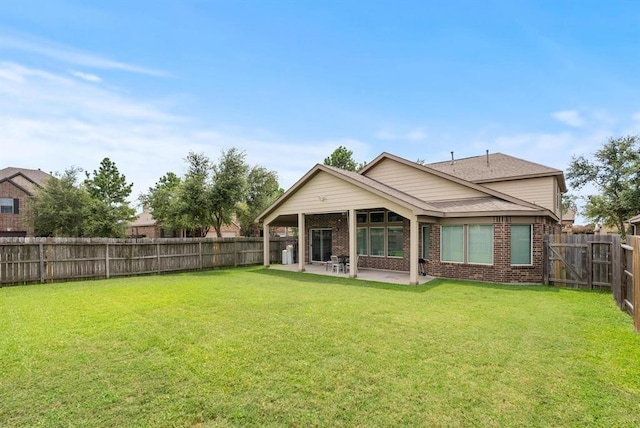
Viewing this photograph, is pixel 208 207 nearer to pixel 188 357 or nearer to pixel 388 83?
pixel 388 83

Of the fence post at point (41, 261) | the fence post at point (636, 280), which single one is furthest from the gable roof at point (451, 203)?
the fence post at point (41, 261)

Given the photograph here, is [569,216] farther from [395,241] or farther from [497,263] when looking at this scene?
[497,263]

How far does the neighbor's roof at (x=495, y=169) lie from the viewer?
14.5 metres

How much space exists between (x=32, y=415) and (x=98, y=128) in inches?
553

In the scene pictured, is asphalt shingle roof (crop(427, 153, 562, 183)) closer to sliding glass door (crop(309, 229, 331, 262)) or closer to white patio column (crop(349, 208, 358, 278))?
white patio column (crop(349, 208, 358, 278))

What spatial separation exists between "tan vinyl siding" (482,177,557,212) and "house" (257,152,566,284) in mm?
37

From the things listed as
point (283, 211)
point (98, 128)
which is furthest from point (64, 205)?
point (283, 211)

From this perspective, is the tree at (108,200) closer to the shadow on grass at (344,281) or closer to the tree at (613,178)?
the shadow on grass at (344,281)

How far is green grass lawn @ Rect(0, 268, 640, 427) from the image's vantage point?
10.6 feet

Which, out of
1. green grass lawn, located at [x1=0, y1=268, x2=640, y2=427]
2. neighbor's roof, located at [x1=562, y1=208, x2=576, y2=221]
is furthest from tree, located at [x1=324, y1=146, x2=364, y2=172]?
green grass lawn, located at [x1=0, y1=268, x2=640, y2=427]

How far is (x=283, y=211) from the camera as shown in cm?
1553

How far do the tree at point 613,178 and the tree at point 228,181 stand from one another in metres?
29.6

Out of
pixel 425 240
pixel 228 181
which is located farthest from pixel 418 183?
pixel 228 181

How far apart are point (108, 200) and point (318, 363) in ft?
100
